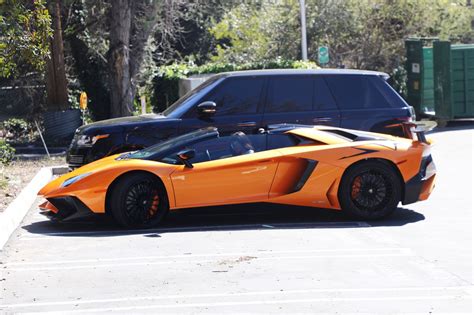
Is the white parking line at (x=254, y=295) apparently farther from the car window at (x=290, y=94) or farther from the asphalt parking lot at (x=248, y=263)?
the car window at (x=290, y=94)

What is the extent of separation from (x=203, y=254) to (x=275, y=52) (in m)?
19.2

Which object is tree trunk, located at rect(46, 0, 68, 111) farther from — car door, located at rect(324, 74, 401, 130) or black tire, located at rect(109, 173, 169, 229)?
black tire, located at rect(109, 173, 169, 229)

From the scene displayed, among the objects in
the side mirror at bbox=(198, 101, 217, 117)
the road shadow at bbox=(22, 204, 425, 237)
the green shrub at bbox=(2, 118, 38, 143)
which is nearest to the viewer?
the road shadow at bbox=(22, 204, 425, 237)

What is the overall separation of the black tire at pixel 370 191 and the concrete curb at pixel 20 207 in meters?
3.89

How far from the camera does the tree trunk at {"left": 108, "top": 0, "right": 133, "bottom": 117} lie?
65.0ft

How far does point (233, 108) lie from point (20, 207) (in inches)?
127

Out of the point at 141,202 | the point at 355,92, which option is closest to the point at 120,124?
the point at 141,202

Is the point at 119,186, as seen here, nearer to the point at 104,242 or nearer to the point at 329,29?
the point at 104,242

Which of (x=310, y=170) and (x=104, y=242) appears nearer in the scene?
(x=104, y=242)

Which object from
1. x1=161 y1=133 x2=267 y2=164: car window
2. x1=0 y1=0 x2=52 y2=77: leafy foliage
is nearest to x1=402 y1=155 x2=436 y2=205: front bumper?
x1=161 y1=133 x2=267 y2=164: car window

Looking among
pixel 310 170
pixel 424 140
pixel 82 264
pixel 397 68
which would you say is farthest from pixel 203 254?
pixel 397 68

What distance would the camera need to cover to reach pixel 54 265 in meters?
7.99

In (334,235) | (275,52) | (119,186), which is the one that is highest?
(275,52)

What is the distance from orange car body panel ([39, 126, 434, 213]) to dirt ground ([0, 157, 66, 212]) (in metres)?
1.67
